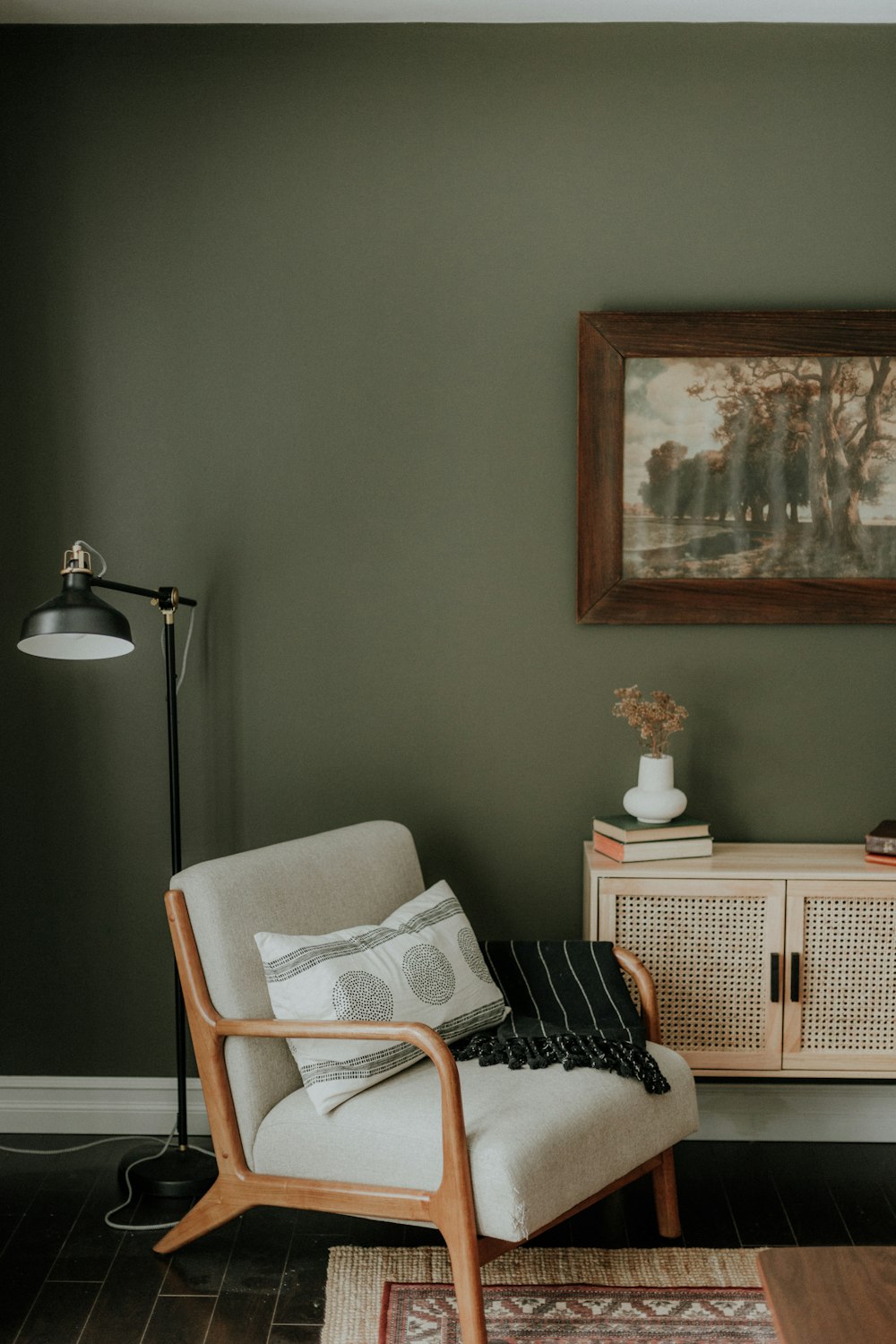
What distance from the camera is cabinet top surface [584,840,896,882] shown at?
263cm

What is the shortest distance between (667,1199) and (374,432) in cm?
193

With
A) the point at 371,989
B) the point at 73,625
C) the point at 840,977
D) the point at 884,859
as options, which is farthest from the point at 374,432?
the point at 840,977

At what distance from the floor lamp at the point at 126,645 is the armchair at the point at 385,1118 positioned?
0.29 metres

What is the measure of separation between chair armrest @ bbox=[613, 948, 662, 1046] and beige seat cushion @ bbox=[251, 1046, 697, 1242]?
0.60 ft

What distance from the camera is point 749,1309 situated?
219 cm

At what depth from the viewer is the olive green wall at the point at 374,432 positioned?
9.44 feet

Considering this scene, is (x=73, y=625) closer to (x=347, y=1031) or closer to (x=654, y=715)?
(x=347, y=1031)

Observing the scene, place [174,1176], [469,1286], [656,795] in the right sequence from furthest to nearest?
[656,795], [174,1176], [469,1286]

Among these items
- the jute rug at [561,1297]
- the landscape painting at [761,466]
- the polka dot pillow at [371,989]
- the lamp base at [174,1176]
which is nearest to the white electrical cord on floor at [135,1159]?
the lamp base at [174,1176]

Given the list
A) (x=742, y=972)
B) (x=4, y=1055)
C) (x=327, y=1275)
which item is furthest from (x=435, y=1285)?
(x=4, y=1055)

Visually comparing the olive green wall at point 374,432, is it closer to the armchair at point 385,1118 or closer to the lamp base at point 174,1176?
the lamp base at point 174,1176

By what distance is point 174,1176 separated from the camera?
2.64 meters

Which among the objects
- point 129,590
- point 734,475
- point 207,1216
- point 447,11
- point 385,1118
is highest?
point 447,11

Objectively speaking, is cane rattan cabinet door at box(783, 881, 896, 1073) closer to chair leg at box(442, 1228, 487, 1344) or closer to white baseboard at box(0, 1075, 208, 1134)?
chair leg at box(442, 1228, 487, 1344)
